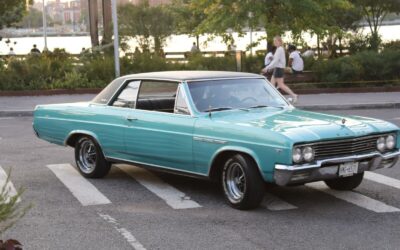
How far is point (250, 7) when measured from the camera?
2512cm

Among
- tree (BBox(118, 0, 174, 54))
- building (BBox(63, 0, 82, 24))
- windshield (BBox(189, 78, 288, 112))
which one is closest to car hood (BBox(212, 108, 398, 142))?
windshield (BBox(189, 78, 288, 112))

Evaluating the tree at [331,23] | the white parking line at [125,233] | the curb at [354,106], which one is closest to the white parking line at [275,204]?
the white parking line at [125,233]

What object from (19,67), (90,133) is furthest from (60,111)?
(19,67)

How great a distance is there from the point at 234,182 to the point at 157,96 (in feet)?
5.82

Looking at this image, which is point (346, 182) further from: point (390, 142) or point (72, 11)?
point (72, 11)

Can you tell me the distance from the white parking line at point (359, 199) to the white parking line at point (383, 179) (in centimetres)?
75

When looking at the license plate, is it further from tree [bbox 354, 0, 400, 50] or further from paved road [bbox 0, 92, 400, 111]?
tree [bbox 354, 0, 400, 50]

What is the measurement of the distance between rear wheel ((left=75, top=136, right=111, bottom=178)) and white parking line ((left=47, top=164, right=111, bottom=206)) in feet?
0.46

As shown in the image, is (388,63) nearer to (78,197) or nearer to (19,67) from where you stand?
(19,67)

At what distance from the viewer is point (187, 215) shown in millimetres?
7797

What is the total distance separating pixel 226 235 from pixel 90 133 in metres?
3.47

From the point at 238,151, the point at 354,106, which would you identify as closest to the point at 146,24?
the point at 354,106

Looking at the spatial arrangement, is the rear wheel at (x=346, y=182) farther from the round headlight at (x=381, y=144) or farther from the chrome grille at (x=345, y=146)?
the chrome grille at (x=345, y=146)

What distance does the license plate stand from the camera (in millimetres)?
7746
